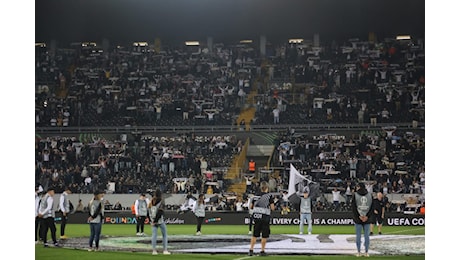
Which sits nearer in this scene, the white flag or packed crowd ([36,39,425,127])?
the white flag

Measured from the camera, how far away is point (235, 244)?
16.5m

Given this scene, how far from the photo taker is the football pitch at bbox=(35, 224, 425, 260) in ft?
46.3

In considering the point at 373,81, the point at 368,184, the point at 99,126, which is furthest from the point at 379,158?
the point at 99,126

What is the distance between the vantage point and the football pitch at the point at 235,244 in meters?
14.1

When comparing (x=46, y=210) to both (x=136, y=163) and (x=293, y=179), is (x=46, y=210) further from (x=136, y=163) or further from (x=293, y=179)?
(x=136, y=163)

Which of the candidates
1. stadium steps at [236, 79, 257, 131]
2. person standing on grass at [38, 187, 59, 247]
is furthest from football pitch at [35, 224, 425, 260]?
stadium steps at [236, 79, 257, 131]

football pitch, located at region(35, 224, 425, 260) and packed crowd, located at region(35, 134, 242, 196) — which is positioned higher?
packed crowd, located at region(35, 134, 242, 196)

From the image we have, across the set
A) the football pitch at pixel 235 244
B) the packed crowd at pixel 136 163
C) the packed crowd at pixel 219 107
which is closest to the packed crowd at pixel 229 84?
the packed crowd at pixel 219 107

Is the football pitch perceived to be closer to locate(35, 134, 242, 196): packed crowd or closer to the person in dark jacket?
the person in dark jacket

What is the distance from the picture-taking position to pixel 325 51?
31891 mm

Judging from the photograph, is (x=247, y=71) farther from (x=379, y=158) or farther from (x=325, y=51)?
(x=379, y=158)

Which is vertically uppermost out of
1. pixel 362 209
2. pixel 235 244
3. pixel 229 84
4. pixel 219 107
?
pixel 229 84

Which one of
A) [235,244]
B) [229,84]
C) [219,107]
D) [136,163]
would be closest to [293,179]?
[235,244]
